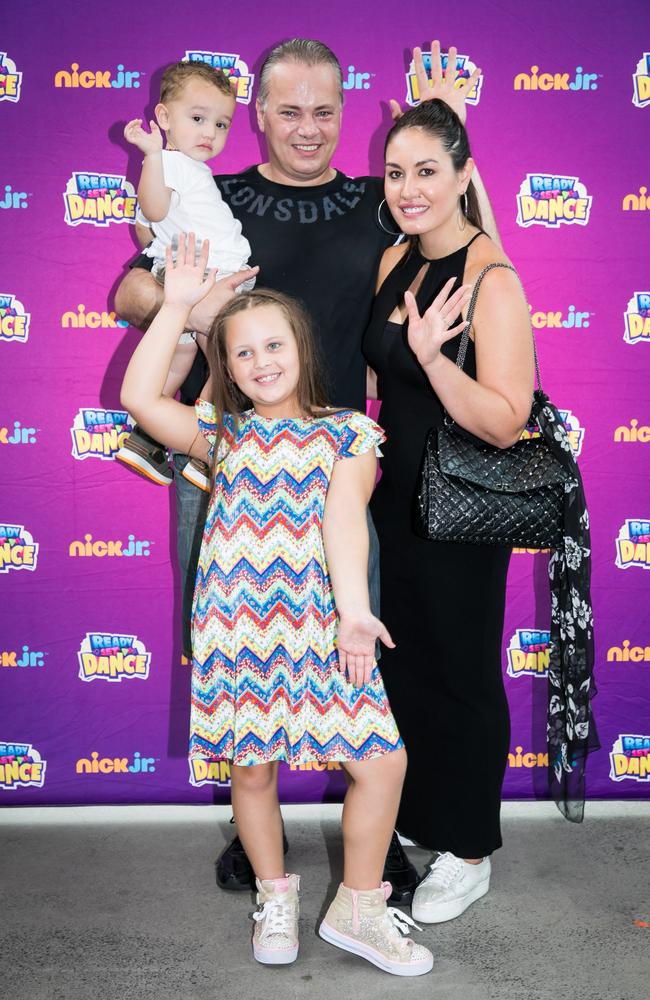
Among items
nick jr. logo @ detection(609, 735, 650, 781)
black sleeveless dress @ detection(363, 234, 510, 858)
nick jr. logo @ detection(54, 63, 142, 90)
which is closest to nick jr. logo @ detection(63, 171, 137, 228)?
nick jr. logo @ detection(54, 63, 142, 90)

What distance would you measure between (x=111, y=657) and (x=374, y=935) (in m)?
1.29

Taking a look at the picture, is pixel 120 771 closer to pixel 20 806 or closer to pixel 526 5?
pixel 20 806

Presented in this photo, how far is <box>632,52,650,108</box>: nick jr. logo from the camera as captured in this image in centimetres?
278

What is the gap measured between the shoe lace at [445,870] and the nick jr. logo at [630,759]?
34.7 inches

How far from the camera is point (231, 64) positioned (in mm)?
2775

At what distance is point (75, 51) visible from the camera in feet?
9.02

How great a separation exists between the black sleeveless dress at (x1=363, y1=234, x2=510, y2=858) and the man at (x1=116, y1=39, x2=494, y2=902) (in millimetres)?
110

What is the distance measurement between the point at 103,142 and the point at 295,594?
5.31ft

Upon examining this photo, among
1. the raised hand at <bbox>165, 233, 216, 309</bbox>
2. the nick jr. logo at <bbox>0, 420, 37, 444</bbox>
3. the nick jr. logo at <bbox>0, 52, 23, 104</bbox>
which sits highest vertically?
the nick jr. logo at <bbox>0, 52, 23, 104</bbox>

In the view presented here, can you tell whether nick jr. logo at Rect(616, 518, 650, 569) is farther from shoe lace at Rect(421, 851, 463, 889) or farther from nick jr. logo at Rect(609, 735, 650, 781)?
shoe lace at Rect(421, 851, 463, 889)

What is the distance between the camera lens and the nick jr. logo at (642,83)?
9.12 ft

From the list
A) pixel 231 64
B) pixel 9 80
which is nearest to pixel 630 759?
pixel 231 64

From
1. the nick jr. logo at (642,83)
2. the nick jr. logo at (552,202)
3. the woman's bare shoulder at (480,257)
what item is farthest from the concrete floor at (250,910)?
the nick jr. logo at (642,83)

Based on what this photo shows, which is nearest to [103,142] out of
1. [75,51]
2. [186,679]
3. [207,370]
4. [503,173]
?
[75,51]
